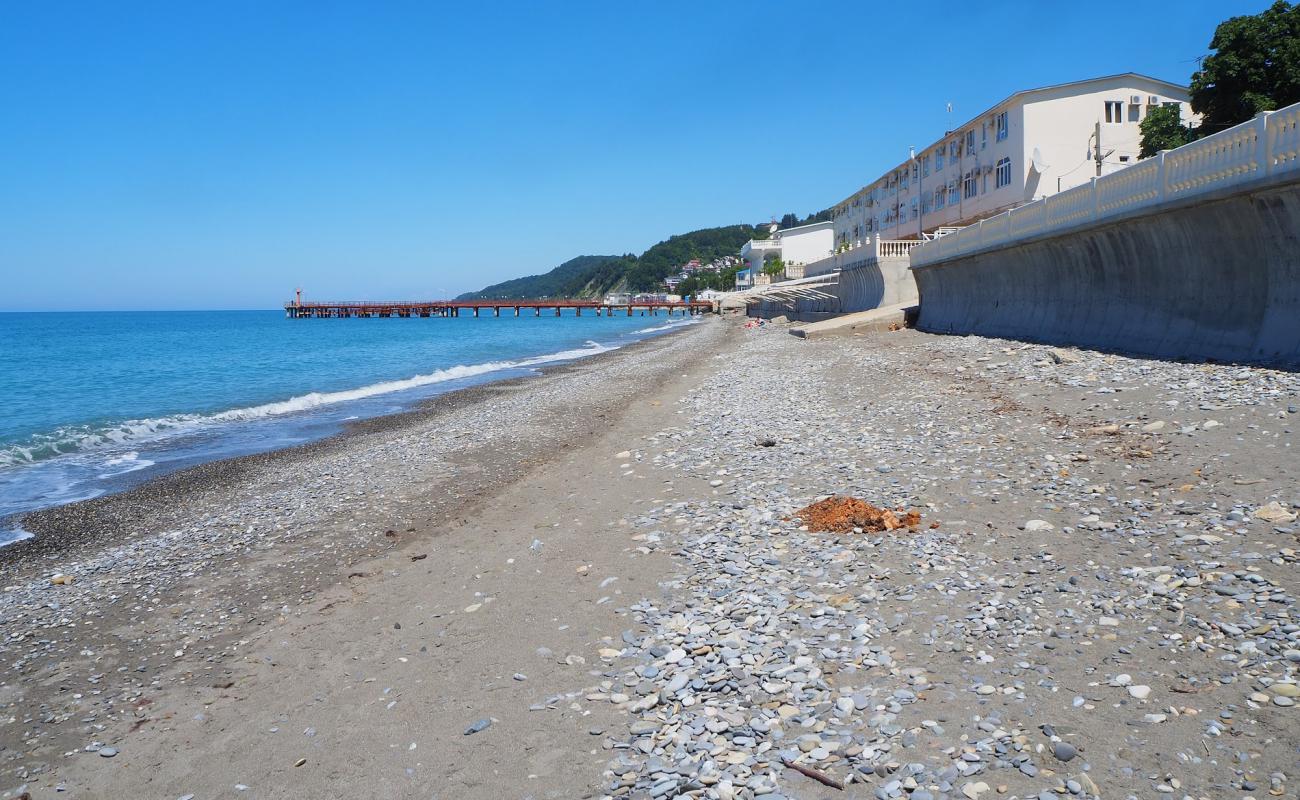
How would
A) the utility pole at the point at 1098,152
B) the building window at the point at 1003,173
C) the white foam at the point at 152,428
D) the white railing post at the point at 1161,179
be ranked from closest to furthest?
the white railing post at the point at 1161,179 → the white foam at the point at 152,428 → the utility pole at the point at 1098,152 → the building window at the point at 1003,173

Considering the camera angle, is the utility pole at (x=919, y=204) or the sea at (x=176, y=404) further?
the utility pole at (x=919, y=204)

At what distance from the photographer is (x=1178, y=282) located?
1392cm

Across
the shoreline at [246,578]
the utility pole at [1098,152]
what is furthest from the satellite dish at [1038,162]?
the shoreline at [246,578]

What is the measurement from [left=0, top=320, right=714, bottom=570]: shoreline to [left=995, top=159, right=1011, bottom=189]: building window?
33.5 m

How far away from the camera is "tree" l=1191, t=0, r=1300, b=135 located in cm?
3019

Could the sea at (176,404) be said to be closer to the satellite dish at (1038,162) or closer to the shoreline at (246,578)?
the shoreline at (246,578)

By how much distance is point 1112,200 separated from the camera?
15.9 meters

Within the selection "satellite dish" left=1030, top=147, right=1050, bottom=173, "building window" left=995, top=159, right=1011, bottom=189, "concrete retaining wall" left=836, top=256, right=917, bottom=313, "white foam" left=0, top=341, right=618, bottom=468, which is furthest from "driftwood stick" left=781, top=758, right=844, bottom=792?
"building window" left=995, top=159, right=1011, bottom=189

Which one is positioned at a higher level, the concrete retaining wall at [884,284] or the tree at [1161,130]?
the tree at [1161,130]

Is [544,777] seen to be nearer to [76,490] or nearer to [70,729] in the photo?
[70,729]

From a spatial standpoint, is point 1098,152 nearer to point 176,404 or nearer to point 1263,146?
point 1263,146

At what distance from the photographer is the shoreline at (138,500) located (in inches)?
429

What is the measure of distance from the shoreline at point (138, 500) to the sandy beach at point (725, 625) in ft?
0.42

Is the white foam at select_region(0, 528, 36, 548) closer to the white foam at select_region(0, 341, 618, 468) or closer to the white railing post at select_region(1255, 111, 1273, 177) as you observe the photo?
the white foam at select_region(0, 341, 618, 468)
